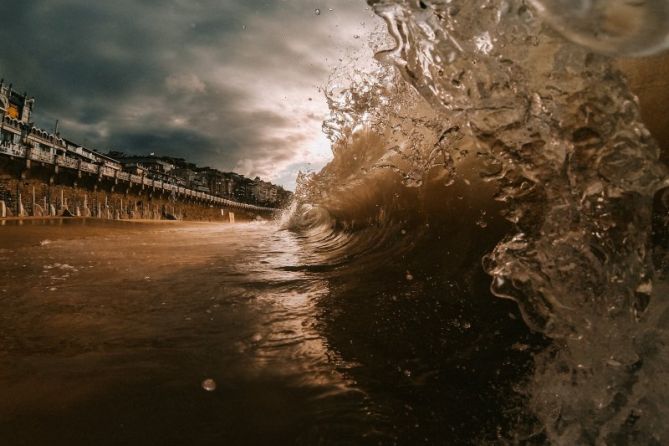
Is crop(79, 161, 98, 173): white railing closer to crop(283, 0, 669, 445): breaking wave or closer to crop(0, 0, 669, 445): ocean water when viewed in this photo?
crop(0, 0, 669, 445): ocean water

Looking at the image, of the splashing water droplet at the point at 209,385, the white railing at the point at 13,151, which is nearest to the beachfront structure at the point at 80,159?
the white railing at the point at 13,151

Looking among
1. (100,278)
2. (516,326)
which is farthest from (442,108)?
(100,278)

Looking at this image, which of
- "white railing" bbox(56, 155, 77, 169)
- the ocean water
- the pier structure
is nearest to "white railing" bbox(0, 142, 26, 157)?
the pier structure

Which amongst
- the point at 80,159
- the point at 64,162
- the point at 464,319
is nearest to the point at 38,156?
the point at 64,162

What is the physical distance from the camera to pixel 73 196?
24.0 meters

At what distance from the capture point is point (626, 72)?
1.79 metres

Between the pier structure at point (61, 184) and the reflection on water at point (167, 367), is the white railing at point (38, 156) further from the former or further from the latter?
the reflection on water at point (167, 367)

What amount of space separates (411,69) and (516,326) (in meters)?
1.57

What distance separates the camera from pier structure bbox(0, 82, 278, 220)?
64.0ft

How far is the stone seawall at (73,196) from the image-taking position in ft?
63.4

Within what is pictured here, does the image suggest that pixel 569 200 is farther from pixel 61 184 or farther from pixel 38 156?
pixel 61 184

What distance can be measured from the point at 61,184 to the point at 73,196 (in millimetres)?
1342

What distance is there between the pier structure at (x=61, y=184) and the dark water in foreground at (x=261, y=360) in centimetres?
2175

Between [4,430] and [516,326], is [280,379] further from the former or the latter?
[516,326]
